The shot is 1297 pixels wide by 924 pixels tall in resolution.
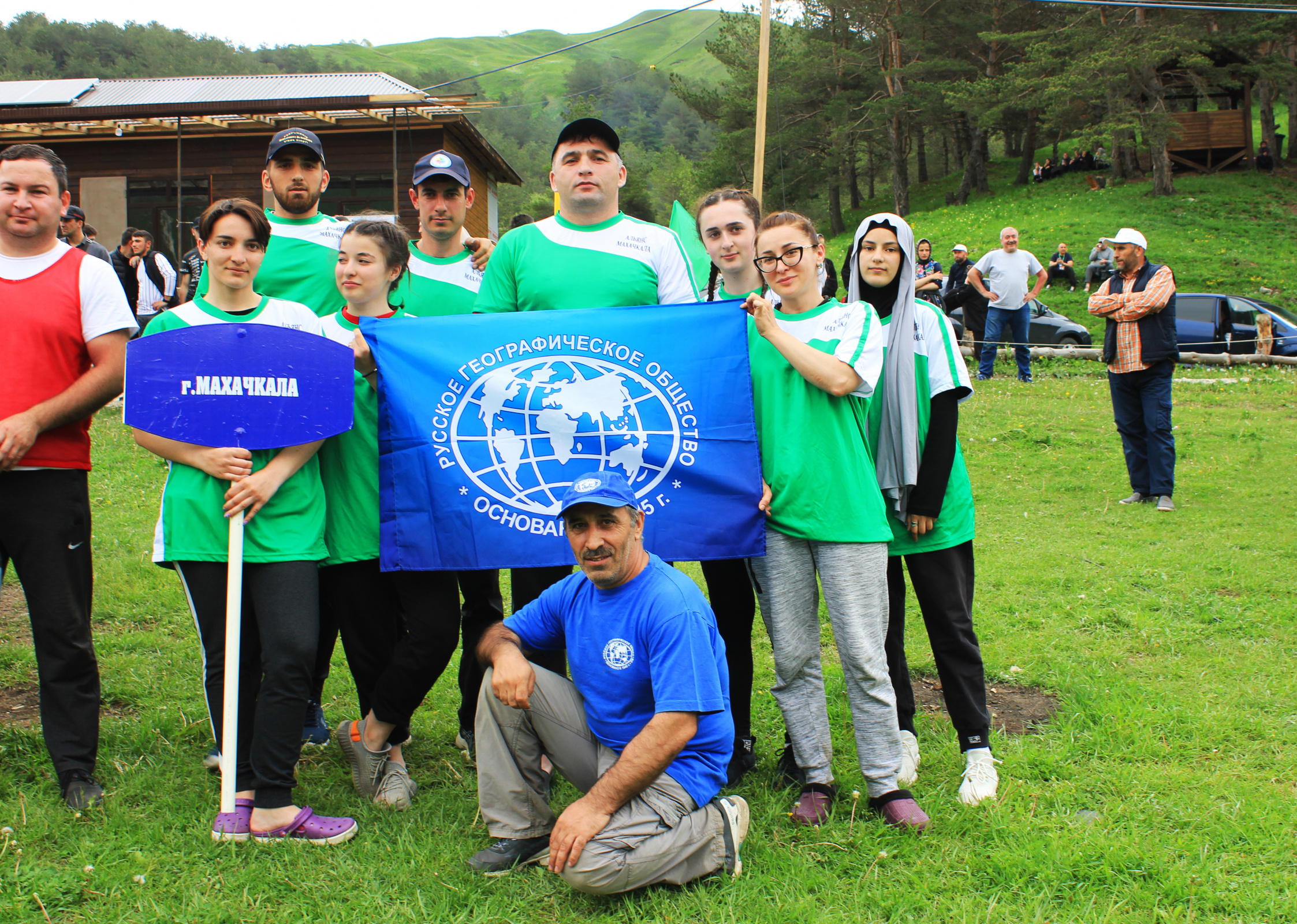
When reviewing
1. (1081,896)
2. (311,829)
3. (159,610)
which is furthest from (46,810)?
(1081,896)

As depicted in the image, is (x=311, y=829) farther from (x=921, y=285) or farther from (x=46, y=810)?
(x=921, y=285)

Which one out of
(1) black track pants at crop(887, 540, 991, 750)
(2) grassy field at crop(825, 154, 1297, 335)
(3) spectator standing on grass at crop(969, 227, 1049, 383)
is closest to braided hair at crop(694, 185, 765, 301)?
(1) black track pants at crop(887, 540, 991, 750)

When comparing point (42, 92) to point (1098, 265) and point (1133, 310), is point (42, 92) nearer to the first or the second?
point (1098, 265)

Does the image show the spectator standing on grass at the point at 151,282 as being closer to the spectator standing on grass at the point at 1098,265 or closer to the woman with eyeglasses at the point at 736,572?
the woman with eyeglasses at the point at 736,572

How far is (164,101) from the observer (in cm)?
2266

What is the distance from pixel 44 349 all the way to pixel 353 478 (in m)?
1.21

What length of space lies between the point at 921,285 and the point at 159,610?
33.1 ft

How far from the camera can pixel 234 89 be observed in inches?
932

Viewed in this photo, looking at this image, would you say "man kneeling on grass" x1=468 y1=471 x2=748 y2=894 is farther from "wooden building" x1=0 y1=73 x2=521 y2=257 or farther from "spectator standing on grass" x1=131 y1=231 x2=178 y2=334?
"wooden building" x1=0 y1=73 x2=521 y2=257

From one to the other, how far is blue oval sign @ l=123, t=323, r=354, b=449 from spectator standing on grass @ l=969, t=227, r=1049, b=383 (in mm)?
12842

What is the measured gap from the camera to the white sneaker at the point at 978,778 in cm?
370

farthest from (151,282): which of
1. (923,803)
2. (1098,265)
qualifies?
(1098,265)

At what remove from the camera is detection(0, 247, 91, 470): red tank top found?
356cm

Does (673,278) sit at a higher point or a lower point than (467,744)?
higher
